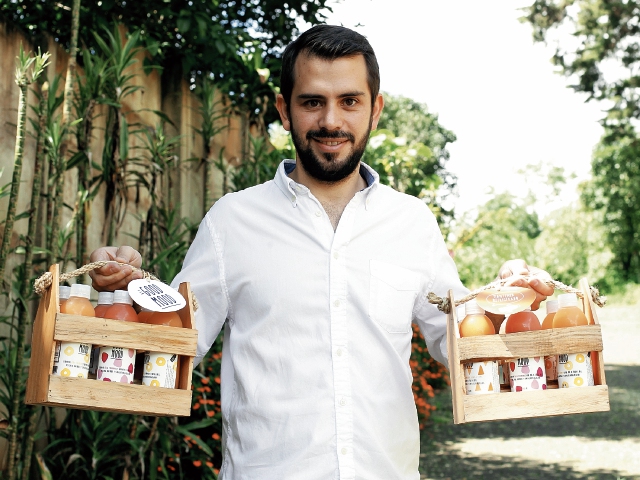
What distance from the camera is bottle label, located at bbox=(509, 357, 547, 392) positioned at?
1.99 meters

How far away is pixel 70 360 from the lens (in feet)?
5.96

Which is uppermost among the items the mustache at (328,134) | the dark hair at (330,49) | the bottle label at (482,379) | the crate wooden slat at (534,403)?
the dark hair at (330,49)

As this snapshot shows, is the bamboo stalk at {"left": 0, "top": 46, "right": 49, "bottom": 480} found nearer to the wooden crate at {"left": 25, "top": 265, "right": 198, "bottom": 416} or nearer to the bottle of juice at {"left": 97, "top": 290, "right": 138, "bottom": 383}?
the wooden crate at {"left": 25, "top": 265, "right": 198, "bottom": 416}

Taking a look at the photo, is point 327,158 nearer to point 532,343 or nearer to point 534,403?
point 532,343

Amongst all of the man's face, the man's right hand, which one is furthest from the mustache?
the man's right hand

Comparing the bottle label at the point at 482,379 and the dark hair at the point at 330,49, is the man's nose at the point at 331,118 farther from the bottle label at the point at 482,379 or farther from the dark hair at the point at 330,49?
the bottle label at the point at 482,379

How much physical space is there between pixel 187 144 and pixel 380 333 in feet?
13.5

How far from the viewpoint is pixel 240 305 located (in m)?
2.21

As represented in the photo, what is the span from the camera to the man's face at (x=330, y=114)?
2225 mm

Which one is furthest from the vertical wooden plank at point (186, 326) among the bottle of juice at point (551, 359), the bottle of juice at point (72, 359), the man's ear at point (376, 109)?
the bottle of juice at point (551, 359)

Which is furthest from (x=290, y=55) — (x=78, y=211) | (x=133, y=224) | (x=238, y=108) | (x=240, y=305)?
(x=238, y=108)

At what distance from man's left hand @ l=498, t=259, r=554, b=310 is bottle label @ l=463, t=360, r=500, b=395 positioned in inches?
9.5

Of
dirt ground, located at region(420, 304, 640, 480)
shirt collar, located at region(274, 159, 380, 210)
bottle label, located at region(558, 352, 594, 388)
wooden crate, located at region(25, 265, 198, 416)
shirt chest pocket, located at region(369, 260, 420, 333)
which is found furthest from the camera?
dirt ground, located at region(420, 304, 640, 480)

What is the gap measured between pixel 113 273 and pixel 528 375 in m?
1.14
